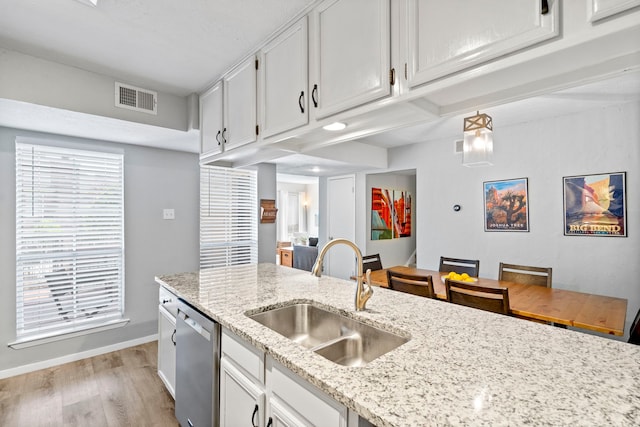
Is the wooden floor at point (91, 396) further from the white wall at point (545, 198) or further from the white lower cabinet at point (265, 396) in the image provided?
the white wall at point (545, 198)

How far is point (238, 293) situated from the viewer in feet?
5.84

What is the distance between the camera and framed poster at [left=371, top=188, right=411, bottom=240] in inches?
202

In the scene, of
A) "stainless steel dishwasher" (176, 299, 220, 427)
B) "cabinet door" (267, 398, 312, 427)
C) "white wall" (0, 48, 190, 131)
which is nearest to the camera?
"cabinet door" (267, 398, 312, 427)

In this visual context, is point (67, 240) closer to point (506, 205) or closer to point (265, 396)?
point (265, 396)

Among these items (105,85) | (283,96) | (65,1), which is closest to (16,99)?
(105,85)

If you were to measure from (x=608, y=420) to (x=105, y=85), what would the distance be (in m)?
3.04

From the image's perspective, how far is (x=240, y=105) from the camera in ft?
6.84

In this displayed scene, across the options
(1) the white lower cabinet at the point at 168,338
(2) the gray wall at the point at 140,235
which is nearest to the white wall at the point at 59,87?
(2) the gray wall at the point at 140,235

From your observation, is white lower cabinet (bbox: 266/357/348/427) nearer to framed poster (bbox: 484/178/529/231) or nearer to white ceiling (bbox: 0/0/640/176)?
white ceiling (bbox: 0/0/640/176)

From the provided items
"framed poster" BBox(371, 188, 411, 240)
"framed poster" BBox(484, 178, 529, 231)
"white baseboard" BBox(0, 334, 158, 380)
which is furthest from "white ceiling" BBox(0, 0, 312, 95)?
"framed poster" BBox(371, 188, 411, 240)

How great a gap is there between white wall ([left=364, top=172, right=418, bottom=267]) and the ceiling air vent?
332cm

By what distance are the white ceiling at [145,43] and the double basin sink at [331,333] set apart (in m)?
1.56

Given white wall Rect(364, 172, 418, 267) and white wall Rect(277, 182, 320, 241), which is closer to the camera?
white wall Rect(364, 172, 418, 267)

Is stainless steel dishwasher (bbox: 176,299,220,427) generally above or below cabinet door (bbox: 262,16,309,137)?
below
